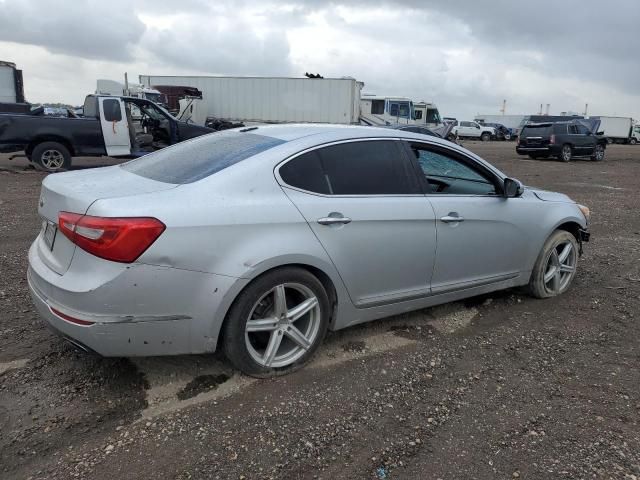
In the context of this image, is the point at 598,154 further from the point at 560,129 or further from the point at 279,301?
the point at 279,301

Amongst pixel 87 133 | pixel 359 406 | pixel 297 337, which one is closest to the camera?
pixel 359 406

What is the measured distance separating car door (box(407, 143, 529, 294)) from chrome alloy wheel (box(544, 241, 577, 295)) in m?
0.47

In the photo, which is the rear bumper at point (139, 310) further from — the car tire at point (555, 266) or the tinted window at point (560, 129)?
the tinted window at point (560, 129)

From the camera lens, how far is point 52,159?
1209cm

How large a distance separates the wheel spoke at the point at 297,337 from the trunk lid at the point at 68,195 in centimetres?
110

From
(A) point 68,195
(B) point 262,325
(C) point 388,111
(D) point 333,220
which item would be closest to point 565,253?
(D) point 333,220

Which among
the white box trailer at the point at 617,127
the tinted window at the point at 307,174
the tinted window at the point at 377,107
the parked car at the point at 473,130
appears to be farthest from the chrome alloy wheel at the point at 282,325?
the white box trailer at the point at 617,127

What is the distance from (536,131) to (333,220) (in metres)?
22.4

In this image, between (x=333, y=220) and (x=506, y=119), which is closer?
(x=333, y=220)

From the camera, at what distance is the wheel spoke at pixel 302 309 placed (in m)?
3.18

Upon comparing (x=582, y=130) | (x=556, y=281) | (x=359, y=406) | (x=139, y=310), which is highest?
(x=582, y=130)

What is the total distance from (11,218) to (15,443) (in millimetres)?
5762

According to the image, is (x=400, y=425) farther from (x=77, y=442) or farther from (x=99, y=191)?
(x=99, y=191)

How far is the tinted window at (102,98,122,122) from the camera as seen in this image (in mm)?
12367
